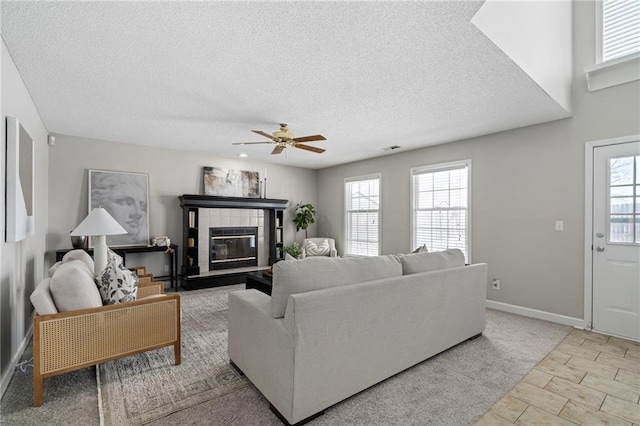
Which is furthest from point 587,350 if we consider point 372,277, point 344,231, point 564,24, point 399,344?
point 344,231

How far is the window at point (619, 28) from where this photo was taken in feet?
10.5

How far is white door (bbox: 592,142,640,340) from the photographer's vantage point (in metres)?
3.15

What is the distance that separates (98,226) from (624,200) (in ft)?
17.1

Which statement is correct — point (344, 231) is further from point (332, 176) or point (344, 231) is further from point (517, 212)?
point (517, 212)

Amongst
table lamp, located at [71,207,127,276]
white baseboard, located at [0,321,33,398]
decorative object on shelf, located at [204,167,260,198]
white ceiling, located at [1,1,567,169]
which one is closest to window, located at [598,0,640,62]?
white ceiling, located at [1,1,567,169]

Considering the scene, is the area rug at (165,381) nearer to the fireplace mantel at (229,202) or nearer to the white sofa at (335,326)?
the white sofa at (335,326)

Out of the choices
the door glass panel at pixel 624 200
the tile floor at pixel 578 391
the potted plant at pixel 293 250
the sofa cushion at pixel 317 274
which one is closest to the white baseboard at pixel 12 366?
the sofa cushion at pixel 317 274

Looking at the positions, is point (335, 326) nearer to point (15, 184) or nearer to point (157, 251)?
point (15, 184)

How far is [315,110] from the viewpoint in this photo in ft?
11.2

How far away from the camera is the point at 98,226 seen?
269cm

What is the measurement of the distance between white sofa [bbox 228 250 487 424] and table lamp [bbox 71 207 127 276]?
1.36 meters

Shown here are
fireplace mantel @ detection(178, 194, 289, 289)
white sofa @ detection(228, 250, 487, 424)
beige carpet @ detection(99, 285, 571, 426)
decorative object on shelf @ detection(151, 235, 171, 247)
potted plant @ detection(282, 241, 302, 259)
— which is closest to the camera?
white sofa @ detection(228, 250, 487, 424)

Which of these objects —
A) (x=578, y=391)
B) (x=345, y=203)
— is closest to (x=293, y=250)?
(x=345, y=203)

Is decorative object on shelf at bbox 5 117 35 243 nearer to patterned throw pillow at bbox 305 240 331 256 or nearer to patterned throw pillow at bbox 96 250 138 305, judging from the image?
patterned throw pillow at bbox 96 250 138 305
